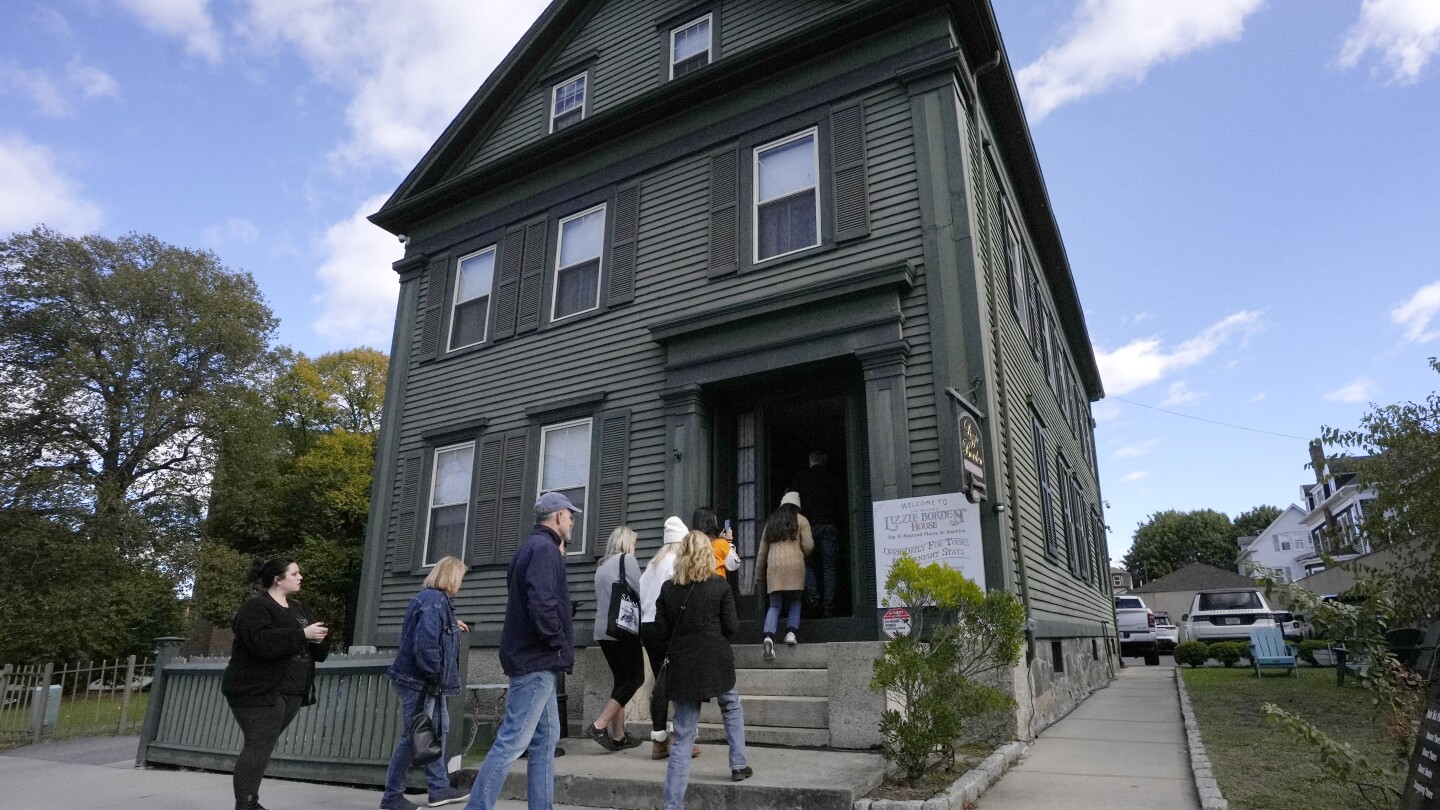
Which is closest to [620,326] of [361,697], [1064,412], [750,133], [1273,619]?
[750,133]

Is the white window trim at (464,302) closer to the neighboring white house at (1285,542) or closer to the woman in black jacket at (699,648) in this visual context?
the woman in black jacket at (699,648)

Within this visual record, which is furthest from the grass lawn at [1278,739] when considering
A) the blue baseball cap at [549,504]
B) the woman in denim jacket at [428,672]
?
the woman in denim jacket at [428,672]

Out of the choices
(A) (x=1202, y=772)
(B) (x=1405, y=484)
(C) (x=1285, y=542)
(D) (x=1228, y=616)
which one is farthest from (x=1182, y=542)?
(A) (x=1202, y=772)

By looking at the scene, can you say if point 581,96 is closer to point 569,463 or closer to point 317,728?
point 569,463

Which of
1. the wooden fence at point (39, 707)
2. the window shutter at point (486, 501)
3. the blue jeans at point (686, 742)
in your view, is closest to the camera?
the blue jeans at point (686, 742)

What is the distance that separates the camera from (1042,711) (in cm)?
849

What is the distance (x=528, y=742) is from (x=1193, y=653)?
61.6 feet

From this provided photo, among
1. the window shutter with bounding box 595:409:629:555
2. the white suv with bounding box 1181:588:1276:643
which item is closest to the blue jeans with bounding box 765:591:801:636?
the window shutter with bounding box 595:409:629:555

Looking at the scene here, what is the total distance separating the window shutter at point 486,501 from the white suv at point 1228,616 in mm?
16990

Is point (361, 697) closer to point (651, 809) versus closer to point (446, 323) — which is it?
point (651, 809)

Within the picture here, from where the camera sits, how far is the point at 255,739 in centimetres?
543

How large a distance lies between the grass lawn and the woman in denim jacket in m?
5.12

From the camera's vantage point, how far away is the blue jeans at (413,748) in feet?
18.9

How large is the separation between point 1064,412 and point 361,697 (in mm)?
13319
